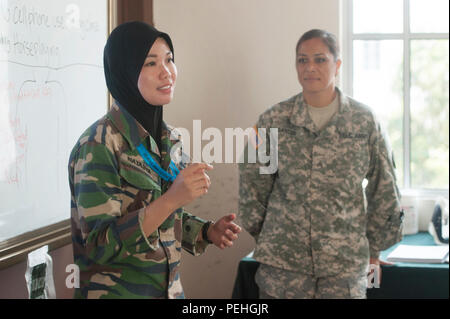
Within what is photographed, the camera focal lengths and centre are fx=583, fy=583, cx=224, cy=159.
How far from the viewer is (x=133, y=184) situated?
3.81 feet

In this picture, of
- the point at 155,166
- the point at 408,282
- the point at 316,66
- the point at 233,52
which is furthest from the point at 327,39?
the point at 155,166

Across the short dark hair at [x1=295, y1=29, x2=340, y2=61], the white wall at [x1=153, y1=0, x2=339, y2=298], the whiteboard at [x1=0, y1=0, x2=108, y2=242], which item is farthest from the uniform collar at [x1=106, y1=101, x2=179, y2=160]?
the white wall at [x1=153, y1=0, x2=339, y2=298]

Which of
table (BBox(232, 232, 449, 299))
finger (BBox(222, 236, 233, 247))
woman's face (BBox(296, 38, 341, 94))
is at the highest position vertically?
woman's face (BBox(296, 38, 341, 94))

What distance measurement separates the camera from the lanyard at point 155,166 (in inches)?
46.7

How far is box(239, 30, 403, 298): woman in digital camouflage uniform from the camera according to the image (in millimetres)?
2086

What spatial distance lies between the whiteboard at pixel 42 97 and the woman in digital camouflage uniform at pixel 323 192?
72 cm

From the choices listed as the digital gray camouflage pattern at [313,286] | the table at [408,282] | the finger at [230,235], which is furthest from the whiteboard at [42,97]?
the table at [408,282]

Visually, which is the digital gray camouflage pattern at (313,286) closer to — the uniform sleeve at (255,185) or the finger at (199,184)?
the uniform sleeve at (255,185)

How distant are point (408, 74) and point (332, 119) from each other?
1326 millimetres

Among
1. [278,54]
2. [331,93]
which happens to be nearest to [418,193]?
[278,54]

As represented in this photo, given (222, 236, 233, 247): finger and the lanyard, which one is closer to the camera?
the lanyard

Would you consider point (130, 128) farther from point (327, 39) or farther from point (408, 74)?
point (408, 74)

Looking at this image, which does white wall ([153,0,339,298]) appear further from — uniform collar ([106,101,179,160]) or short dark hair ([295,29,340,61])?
uniform collar ([106,101,179,160])

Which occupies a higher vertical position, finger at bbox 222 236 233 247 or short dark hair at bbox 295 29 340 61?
short dark hair at bbox 295 29 340 61
